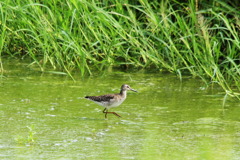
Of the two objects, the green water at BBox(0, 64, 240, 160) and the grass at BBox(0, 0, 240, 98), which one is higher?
the grass at BBox(0, 0, 240, 98)

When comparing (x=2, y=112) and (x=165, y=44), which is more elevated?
(x=165, y=44)

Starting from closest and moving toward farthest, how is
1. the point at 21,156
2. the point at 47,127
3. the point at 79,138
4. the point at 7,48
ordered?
the point at 21,156, the point at 79,138, the point at 47,127, the point at 7,48

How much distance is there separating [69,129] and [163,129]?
0.96 m

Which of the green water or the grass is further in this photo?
the grass

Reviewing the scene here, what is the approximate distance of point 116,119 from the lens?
266 inches

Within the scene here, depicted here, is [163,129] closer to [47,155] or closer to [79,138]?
[79,138]

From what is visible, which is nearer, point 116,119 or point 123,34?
point 116,119

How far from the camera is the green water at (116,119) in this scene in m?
5.29

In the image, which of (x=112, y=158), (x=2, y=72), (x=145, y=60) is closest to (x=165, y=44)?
(x=145, y=60)

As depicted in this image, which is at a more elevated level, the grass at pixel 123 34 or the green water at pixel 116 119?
the grass at pixel 123 34

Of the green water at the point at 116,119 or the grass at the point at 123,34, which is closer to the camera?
the green water at the point at 116,119

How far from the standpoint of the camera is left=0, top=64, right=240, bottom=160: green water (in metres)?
5.29

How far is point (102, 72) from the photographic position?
9.17 m

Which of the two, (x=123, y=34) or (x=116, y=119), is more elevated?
(x=123, y=34)
